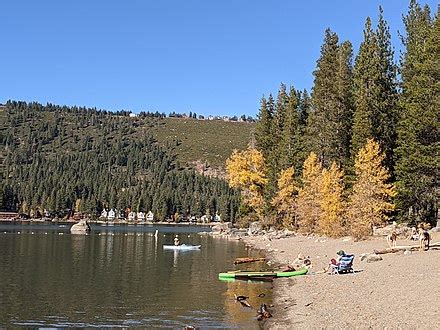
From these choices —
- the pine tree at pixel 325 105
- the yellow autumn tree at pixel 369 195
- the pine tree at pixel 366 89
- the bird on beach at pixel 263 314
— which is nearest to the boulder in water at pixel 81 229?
the pine tree at pixel 325 105

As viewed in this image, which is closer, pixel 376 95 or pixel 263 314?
pixel 263 314

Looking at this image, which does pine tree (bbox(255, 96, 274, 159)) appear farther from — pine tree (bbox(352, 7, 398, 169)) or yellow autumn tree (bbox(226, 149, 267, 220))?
pine tree (bbox(352, 7, 398, 169))

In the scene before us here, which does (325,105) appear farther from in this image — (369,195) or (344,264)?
(344,264)

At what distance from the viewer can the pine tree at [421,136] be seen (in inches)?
1991

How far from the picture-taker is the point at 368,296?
1042 inches

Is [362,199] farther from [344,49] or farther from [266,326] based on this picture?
[266,326]

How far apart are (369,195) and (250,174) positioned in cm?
4168

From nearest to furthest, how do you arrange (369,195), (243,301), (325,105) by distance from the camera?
(243,301) < (369,195) < (325,105)

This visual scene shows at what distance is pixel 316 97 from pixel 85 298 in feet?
179

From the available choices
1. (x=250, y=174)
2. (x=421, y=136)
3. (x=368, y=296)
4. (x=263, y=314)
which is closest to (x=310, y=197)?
(x=421, y=136)

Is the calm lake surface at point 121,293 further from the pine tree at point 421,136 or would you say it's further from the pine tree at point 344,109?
the pine tree at point 344,109

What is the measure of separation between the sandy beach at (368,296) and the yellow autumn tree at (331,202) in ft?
71.3

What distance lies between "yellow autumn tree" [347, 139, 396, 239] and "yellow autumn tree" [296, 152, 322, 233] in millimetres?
12046

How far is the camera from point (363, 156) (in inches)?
2309
